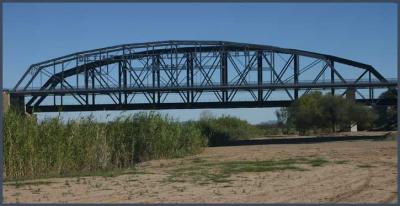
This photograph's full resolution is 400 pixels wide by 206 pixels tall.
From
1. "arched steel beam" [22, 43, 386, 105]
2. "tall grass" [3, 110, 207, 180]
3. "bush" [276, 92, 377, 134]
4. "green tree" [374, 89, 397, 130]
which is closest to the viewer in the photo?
"tall grass" [3, 110, 207, 180]

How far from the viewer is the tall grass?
23656 mm

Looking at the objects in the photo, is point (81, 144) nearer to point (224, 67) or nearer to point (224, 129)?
point (224, 129)

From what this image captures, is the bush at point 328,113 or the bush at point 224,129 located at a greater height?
the bush at point 328,113

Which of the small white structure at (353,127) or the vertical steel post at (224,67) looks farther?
the vertical steel post at (224,67)

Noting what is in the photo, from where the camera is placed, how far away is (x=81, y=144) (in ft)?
89.5

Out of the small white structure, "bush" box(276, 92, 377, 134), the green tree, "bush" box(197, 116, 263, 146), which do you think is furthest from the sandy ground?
the green tree

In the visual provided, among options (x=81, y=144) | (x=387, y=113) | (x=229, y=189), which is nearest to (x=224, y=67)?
(x=387, y=113)

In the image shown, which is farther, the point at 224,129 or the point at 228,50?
the point at 228,50

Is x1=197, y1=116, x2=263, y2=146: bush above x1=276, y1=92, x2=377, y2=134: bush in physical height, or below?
below

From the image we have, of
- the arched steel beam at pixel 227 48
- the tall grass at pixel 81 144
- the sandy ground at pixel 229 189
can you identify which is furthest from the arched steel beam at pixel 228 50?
the sandy ground at pixel 229 189

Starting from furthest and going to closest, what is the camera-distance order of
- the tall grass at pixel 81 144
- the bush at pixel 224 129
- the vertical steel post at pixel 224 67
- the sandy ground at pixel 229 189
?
the vertical steel post at pixel 224 67, the bush at pixel 224 129, the tall grass at pixel 81 144, the sandy ground at pixel 229 189

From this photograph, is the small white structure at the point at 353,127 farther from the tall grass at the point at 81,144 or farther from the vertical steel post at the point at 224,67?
the tall grass at the point at 81,144

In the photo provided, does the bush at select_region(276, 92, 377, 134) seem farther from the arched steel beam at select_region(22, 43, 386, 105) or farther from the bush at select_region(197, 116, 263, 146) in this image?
the arched steel beam at select_region(22, 43, 386, 105)

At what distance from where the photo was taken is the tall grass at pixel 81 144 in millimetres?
23656
